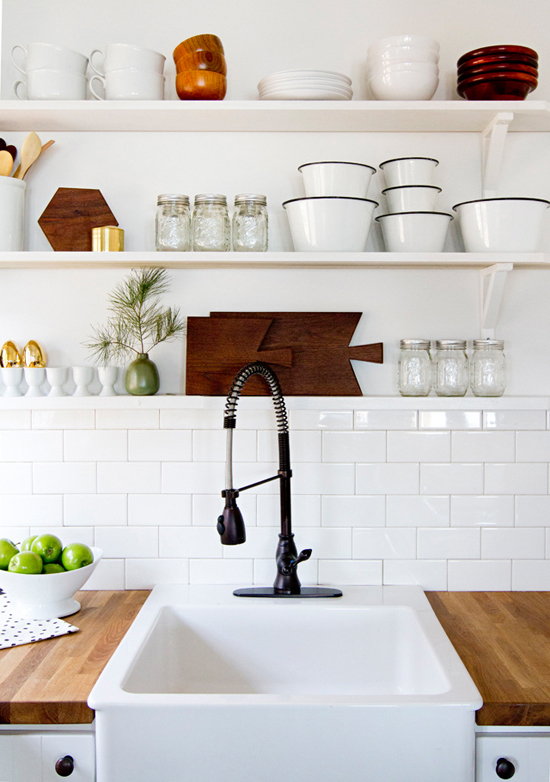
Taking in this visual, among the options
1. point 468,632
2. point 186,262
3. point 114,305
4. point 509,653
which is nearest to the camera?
point 509,653

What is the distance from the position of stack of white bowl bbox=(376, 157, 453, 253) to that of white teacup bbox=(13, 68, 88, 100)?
2.57 ft

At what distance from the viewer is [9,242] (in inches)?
65.6

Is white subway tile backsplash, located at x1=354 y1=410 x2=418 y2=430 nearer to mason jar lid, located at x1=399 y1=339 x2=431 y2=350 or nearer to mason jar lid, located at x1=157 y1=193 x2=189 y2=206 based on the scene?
mason jar lid, located at x1=399 y1=339 x2=431 y2=350

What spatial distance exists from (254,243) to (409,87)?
1.68 feet

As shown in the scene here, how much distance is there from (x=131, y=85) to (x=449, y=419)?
1152mm

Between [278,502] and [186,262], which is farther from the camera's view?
[278,502]

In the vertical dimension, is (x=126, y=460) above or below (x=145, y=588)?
above

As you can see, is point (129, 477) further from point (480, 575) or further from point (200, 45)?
point (200, 45)

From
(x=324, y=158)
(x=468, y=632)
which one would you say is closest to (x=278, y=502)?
(x=468, y=632)

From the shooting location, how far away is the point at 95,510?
5.95ft

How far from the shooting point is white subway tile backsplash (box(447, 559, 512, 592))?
1.80 m

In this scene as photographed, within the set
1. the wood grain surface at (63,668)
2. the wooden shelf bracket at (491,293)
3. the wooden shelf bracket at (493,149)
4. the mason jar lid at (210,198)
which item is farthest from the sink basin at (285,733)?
Result: the wooden shelf bracket at (493,149)

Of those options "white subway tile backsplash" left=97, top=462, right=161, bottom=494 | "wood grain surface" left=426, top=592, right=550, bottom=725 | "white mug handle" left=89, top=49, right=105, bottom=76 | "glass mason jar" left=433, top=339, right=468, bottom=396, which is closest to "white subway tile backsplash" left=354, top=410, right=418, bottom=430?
"glass mason jar" left=433, top=339, right=468, bottom=396

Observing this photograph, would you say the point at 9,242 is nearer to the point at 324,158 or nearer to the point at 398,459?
the point at 324,158
